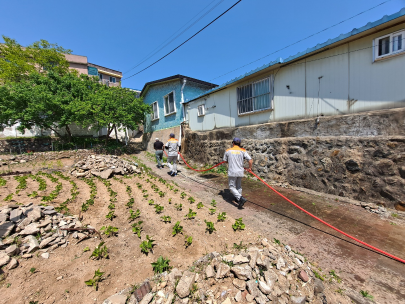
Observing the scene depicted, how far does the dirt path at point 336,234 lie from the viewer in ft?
8.09

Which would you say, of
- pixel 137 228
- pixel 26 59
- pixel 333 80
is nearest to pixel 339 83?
Result: pixel 333 80

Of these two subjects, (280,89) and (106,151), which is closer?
(280,89)

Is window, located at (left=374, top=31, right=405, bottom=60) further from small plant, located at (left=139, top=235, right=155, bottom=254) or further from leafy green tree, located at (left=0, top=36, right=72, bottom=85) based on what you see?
leafy green tree, located at (left=0, top=36, right=72, bottom=85)

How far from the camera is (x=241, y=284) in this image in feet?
7.36

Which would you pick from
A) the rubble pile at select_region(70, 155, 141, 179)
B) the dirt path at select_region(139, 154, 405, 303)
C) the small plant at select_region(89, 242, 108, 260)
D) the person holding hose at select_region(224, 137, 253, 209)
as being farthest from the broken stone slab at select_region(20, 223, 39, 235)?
the rubble pile at select_region(70, 155, 141, 179)

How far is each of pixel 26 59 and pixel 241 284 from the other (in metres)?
26.6

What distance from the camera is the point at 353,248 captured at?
309cm

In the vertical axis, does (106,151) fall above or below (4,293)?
above

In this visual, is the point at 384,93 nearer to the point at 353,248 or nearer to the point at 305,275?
the point at 353,248

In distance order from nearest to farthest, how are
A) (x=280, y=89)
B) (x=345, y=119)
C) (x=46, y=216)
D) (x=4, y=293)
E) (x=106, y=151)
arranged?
(x=4, y=293) < (x=46, y=216) < (x=345, y=119) < (x=280, y=89) < (x=106, y=151)

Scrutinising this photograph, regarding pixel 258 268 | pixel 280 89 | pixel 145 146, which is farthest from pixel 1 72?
pixel 258 268

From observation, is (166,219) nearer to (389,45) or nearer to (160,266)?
(160,266)

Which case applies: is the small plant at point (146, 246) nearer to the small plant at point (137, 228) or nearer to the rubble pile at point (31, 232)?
the small plant at point (137, 228)

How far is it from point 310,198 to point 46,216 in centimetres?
672
